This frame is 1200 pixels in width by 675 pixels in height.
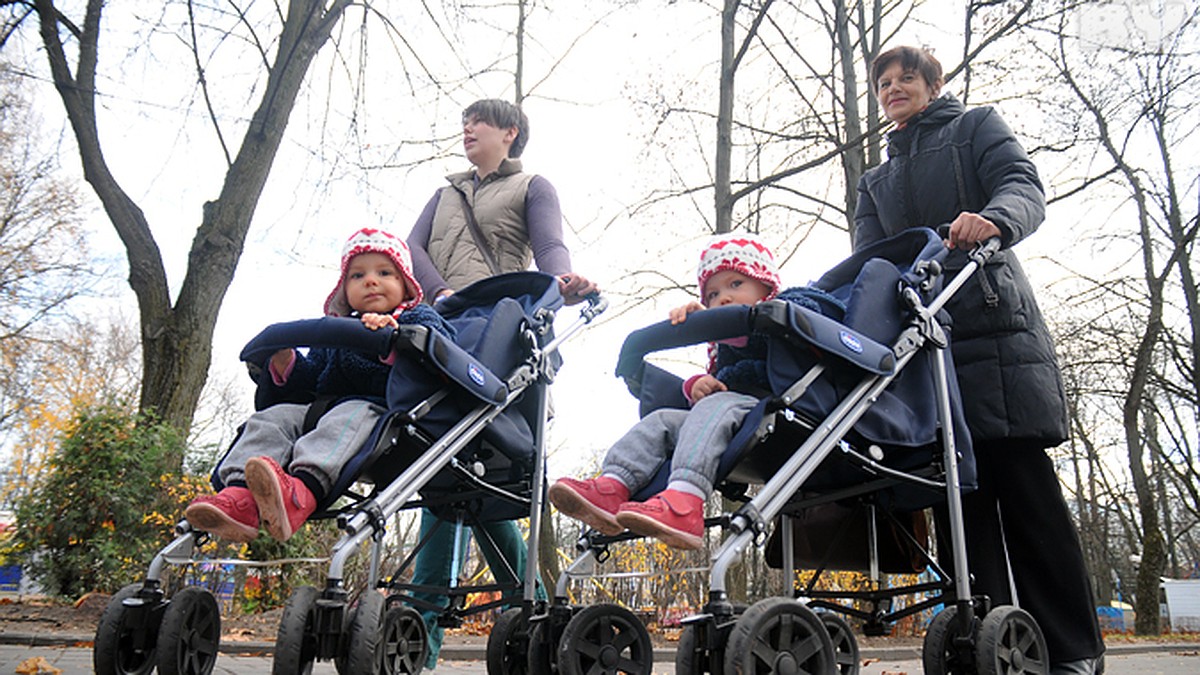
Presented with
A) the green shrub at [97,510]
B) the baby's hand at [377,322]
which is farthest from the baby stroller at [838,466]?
the green shrub at [97,510]

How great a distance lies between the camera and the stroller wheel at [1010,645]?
241 centimetres

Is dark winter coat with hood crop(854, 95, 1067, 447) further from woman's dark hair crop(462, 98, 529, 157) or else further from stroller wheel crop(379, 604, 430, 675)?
stroller wheel crop(379, 604, 430, 675)

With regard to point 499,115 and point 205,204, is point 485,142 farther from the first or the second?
point 205,204

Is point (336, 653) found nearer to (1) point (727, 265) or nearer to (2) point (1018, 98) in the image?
(1) point (727, 265)

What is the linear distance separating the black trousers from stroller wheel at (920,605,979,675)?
472 mm

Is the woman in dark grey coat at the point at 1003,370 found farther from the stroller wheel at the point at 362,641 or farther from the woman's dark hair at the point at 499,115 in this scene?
the stroller wheel at the point at 362,641

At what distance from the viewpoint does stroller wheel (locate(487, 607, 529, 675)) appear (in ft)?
9.77

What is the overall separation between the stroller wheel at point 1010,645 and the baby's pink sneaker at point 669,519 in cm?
89

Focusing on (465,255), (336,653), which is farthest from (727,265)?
(336,653)

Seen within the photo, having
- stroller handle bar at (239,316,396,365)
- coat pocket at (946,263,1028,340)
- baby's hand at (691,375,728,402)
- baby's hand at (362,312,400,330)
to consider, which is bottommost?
baby's hand at (691,375,728,402)

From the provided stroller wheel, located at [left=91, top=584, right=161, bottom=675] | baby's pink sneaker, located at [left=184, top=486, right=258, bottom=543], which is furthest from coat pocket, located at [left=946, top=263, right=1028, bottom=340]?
stroller wheel, located at [left=91, top=584, right=161, bottom=675]

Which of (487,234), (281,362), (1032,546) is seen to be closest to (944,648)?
(1032,546)

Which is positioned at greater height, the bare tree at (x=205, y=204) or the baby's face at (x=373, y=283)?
the bare tree at (x=205, y=204)

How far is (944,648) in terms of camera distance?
2547 millimetres
